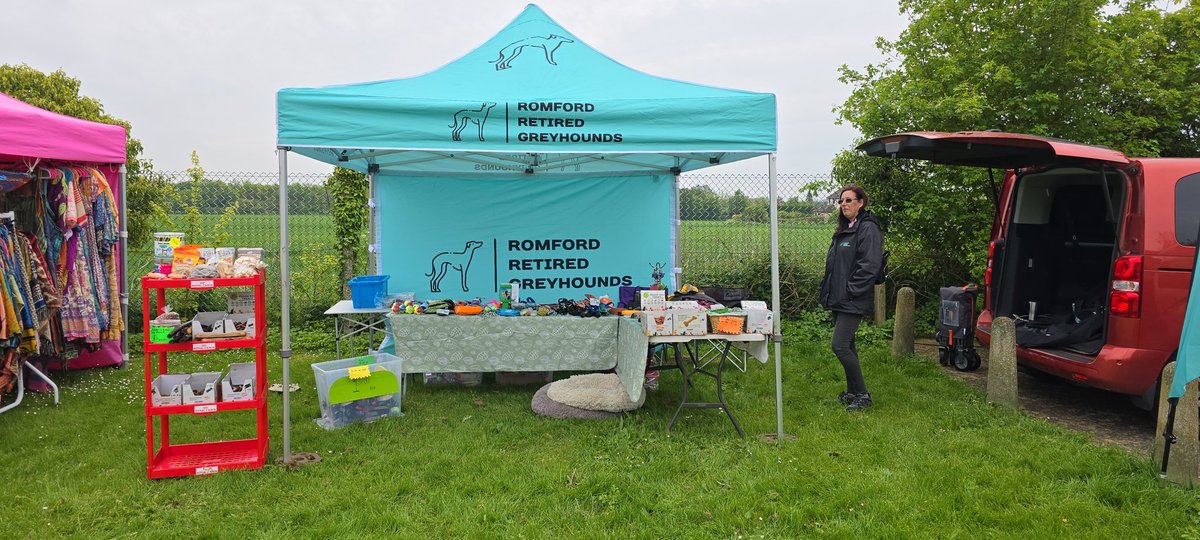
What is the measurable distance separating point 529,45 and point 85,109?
5.35 metres

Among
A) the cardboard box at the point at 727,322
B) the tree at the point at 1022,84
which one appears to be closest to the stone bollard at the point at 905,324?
the tree at the point at 1022,84

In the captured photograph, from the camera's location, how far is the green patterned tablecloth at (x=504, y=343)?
529cm

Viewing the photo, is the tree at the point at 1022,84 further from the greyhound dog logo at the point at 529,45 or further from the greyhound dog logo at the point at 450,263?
the greyhound dog logo at the point at 450,263

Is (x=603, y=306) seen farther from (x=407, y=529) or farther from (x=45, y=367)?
(x=45, y=367)

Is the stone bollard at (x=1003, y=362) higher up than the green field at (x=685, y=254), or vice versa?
the green field at (x=685, y=254)

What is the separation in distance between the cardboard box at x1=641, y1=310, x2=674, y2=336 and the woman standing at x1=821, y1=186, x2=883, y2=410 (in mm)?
1275

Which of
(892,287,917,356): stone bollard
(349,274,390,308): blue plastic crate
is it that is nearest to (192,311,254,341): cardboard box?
(349,274,390,308): blue plastic crate

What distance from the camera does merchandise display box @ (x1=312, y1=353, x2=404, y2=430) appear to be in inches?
182

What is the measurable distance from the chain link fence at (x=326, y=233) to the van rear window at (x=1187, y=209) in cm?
409

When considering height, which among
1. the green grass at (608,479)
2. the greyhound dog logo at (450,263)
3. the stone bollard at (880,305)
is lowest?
the green grass at (608,479)

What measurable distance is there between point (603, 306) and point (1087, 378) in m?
3.18

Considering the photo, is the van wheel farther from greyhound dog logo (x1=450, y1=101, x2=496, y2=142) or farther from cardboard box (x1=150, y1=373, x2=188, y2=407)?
cardboard box (x1=150, y1=373, x2=188, y2=407)

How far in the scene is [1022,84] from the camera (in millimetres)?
6734

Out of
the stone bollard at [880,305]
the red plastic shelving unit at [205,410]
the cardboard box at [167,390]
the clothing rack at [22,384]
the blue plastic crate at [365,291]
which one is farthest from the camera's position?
the stone bollard at [880,305]
